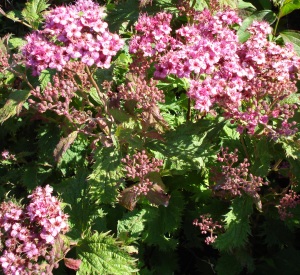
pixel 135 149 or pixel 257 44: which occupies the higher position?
pixel 257 44

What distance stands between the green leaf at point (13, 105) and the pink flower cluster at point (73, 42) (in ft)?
0.59

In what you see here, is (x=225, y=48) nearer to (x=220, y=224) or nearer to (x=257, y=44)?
(x=257, y=44)

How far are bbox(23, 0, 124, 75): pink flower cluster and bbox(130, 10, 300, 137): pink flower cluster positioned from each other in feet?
0.96

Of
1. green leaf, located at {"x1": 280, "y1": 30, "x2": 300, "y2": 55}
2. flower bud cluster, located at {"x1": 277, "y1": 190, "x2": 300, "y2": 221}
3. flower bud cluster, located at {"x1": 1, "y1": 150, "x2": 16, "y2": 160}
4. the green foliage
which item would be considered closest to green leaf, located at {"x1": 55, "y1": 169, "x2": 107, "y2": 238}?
the green foliage

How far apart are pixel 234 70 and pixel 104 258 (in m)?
1.04

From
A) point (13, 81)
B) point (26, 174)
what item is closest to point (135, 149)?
point (26, 174)

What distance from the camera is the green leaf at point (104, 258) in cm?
223

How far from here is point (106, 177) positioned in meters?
2.25

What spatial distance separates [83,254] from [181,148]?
0.69 m

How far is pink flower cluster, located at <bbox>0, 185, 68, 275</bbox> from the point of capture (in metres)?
2.00

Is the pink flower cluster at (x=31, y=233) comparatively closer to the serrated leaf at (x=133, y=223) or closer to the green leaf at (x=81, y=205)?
the green leaf at (x=81, y=205)

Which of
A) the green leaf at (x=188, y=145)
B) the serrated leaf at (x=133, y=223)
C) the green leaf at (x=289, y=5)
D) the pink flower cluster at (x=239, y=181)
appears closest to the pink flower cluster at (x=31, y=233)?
the serrated leaf at (x=133, y=223)

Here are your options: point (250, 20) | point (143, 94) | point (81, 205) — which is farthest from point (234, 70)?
point (81, 205)

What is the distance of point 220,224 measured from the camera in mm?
2605
